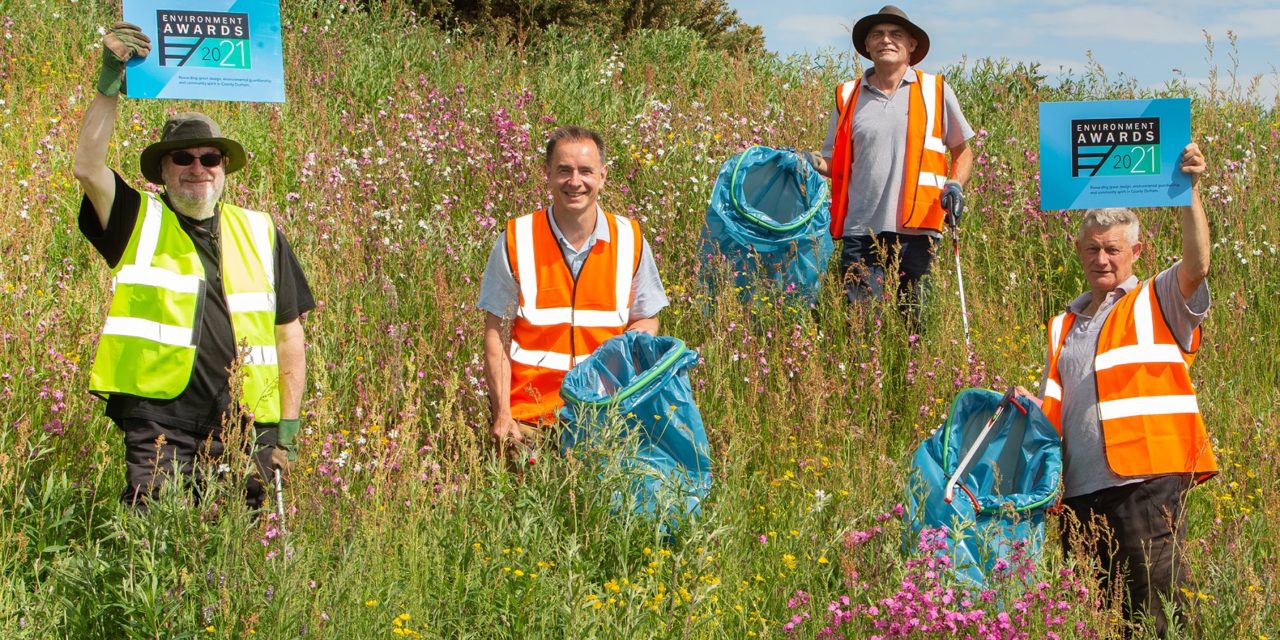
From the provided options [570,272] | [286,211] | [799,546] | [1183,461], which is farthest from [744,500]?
[286,211]

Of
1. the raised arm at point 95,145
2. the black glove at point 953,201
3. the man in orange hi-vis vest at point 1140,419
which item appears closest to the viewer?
the raised arm at point 95,145

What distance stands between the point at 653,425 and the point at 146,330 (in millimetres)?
1701

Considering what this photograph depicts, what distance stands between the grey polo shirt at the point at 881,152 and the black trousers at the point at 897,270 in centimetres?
6

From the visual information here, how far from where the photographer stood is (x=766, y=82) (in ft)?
36.3

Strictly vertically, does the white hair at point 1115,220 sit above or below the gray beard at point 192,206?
below

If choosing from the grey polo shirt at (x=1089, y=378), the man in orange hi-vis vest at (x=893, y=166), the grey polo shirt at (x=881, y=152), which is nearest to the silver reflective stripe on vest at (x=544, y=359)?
the grey polo shirt at (x=1089, y=378)

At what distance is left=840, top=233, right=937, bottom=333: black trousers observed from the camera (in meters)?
5.96

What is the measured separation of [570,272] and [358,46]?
6.39 meters

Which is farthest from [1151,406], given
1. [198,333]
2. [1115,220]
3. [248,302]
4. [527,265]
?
[198,333]

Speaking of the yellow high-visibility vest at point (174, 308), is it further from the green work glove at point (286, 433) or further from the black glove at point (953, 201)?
the black glove at point (953, 201)

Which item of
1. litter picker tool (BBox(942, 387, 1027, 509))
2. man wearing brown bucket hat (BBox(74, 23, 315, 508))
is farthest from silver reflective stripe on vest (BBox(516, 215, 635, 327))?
litter picker tool (BBox(942, 387, 1027, 509))

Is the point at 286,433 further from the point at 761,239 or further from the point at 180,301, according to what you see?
the point at 761,239

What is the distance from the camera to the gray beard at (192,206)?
387 centimetres

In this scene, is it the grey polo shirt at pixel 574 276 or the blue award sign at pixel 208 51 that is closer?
the blue award sign at pixel 208 51
